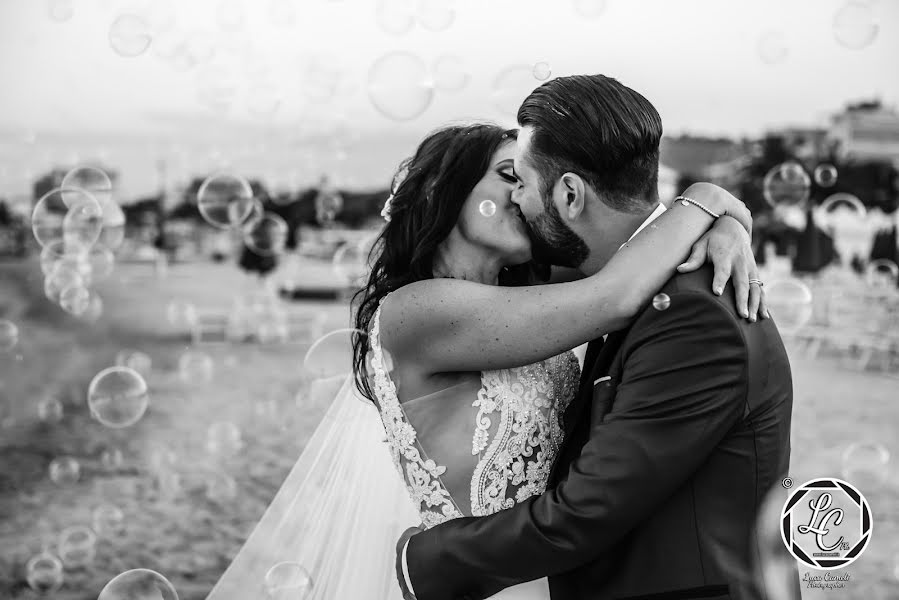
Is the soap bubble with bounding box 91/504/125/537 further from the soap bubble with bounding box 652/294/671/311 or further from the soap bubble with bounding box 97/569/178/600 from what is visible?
the soap bubble with bounding box 652/294/671/311

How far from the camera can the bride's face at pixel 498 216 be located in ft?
Result: 7.18

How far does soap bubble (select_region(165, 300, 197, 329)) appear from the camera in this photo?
658 inches

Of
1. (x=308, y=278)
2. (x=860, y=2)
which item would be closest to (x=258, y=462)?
(x=860, y=2)

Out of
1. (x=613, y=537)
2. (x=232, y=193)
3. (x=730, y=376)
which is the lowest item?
(x=232, y=193)

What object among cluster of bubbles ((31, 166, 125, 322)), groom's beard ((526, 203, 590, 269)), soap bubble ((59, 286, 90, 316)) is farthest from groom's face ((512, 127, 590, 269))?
soap bubble ((59, 286, 90, 316))

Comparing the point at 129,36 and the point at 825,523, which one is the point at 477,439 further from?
the point at 129,36

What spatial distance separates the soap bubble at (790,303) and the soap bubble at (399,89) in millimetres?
1681

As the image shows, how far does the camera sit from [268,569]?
2826mm

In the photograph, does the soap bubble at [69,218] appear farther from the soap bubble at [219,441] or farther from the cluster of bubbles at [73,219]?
the soap bubble at [219,441]

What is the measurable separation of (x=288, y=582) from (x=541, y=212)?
142cm

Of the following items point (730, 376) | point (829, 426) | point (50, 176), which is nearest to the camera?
point (730, 376)

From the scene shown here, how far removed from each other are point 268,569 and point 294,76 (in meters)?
9.79

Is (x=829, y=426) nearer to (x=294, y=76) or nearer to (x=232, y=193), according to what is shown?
(x=232, y=193)

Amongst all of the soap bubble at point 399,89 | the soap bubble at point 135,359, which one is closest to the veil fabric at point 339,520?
the soap bubble at point 399,89
